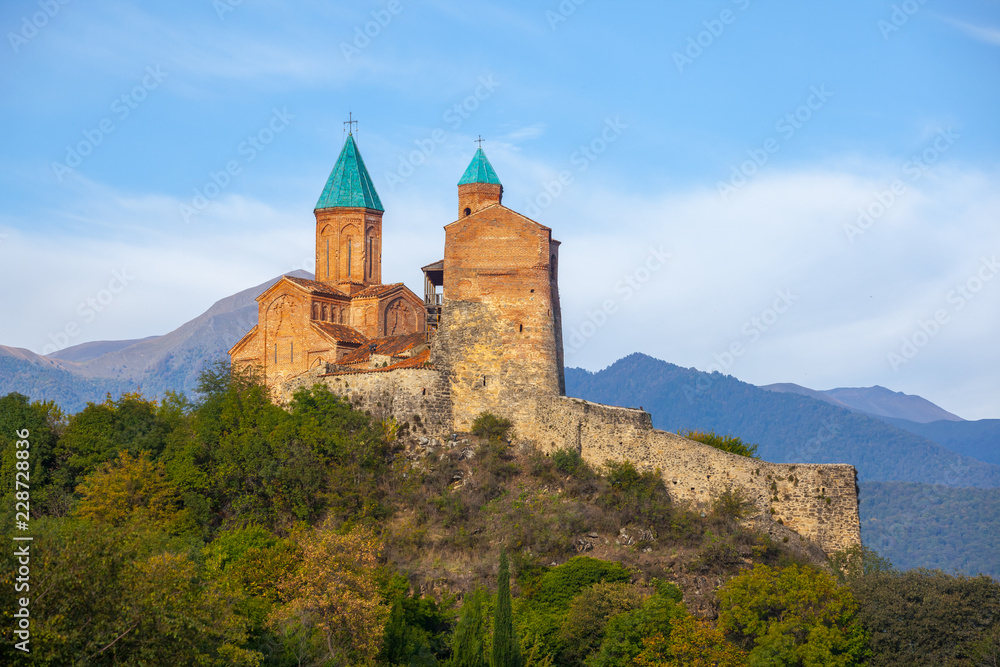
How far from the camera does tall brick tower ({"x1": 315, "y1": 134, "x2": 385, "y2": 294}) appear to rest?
49.2 metres

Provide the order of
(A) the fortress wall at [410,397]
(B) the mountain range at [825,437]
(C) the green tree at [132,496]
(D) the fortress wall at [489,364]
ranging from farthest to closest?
1. (B) the mountain range at [825,437]
2. (A) the fortress wall at [410,397]
3. (D) the fortress wall at [489,364]
4. (C) the green tree at [132,496]

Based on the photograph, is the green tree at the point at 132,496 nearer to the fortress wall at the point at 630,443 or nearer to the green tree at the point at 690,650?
the fortress wall at the point at 630,443

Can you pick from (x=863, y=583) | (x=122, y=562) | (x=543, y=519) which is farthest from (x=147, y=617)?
(x=863, y=583)

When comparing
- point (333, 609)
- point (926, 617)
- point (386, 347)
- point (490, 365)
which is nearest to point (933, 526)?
point (386, 347)

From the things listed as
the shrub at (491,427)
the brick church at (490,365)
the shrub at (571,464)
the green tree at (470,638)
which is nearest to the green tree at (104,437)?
the brick church at (490,365)

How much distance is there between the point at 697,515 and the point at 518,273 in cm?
992

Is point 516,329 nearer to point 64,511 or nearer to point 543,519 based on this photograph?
point 543,519

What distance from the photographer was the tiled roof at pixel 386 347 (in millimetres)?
42375

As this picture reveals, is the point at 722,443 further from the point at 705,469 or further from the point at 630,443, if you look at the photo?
the point at 705,469

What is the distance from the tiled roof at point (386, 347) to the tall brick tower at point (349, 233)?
16.0 ft

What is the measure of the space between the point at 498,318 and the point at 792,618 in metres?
13.6

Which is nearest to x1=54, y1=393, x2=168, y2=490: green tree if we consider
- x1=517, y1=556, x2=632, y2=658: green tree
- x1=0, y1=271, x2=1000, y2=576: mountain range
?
x1=517, y1=556, x2=632, y2=658: green tree

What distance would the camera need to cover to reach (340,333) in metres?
45.8

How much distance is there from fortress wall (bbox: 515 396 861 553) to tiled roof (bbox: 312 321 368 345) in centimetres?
951
